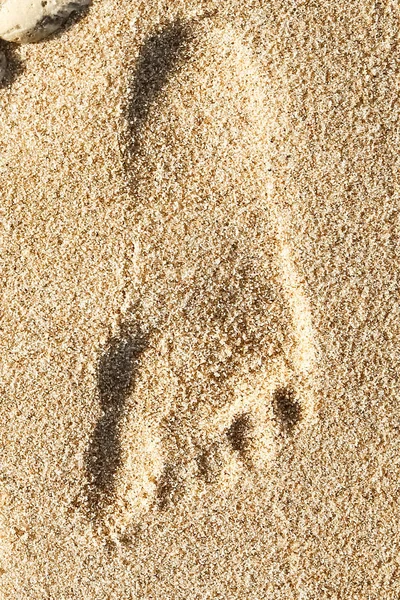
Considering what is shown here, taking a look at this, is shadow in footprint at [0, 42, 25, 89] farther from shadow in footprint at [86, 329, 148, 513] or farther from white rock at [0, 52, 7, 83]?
shadow in footprint at [86, 329, 148, 513]

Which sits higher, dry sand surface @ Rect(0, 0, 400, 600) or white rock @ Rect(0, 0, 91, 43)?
white rock @ Rect(0, 0, 91, 43)

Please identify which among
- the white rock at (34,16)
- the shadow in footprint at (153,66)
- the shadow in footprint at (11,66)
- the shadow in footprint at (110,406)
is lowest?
the shadow in footprint at (110,406)

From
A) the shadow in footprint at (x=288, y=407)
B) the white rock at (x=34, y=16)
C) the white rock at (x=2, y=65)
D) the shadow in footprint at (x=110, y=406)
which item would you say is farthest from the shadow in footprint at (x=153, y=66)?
the shadow in footprint at (x=288, y=407)

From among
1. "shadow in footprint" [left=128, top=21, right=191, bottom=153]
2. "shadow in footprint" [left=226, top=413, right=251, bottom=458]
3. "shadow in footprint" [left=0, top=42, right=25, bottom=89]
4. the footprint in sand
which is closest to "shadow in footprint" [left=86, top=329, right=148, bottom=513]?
the footprint in sand

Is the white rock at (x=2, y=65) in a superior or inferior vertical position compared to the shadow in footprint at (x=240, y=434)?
superior

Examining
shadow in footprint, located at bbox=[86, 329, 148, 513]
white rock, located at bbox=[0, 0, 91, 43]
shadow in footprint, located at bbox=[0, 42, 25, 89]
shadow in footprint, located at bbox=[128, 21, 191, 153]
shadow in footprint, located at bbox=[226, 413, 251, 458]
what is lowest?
shadow in footprint, located at bbox=[226, 413, 251, 458]

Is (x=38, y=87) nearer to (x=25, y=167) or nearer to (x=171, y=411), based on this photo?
(x=25, y=167)

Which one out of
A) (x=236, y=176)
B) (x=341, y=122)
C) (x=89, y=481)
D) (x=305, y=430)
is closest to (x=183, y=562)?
(x=89, y=481)

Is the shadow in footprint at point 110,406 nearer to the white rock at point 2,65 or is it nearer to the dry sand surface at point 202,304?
the dry sand surface at point 202,304
